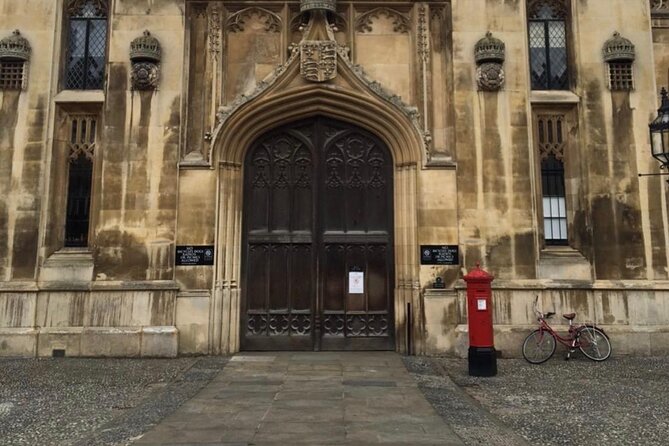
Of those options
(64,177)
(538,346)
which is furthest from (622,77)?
(64,177)

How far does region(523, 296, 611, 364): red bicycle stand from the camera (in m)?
10.7

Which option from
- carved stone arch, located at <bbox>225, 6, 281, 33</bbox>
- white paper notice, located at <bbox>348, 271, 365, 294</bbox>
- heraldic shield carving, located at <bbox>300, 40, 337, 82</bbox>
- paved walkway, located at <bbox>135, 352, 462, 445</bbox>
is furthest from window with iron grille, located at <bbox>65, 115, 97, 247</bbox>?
white paper notice, located at <bbox>348, 271, 365, 294</bbox>

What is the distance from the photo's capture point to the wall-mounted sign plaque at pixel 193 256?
11336 mm

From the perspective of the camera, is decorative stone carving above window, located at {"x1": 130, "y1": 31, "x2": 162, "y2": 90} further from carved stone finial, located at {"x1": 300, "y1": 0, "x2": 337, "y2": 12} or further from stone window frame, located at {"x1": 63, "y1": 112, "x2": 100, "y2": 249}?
carved stone finial, located at {"x1": 300, "y1": 0, "x2": 337, "y2": 12}

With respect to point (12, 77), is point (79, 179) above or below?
below

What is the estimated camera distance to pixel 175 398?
7.71 meters

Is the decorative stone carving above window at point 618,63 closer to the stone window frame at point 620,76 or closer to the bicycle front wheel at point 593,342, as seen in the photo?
the stone window frame at point 620,76

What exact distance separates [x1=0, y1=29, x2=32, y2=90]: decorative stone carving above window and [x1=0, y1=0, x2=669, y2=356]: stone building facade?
0.16ft

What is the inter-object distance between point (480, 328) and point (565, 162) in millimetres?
4853

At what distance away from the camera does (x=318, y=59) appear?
1180 centimetres

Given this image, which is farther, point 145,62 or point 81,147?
point 81,147

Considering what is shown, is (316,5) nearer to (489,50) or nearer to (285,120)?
(285,120)

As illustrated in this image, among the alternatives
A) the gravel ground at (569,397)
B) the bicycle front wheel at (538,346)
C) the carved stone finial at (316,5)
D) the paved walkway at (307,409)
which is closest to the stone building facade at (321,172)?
the carved stone finial at (316,5)

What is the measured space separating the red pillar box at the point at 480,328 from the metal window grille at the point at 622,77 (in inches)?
224
